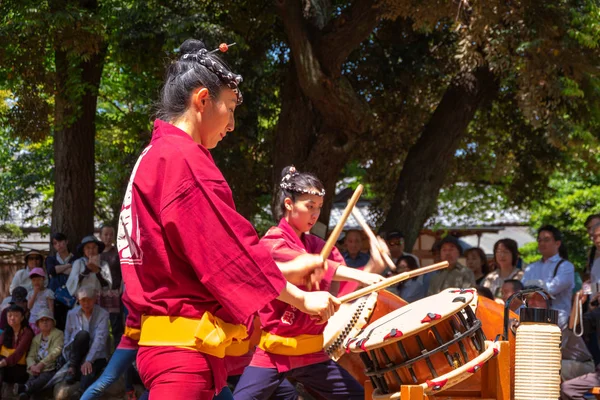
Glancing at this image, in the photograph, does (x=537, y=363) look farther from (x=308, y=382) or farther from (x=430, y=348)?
(x=308, y=382)

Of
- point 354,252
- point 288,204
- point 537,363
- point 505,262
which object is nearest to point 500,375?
point 537,363

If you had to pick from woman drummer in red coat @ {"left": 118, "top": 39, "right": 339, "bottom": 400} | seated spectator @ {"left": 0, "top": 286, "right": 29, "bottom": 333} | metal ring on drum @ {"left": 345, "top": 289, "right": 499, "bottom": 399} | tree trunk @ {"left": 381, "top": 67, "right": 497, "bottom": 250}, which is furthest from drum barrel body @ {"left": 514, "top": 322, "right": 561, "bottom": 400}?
seated spectator @ {"left": 0, "top": 286, "right": 29, "bottom": 333}

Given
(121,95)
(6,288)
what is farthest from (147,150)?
(121,95)

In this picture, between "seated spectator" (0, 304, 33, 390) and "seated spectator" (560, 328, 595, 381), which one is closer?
"seated spectator" (560, 328, 595, 381)

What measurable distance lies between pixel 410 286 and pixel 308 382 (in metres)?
3.29

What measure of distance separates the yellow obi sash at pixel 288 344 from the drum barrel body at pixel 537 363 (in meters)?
1.22

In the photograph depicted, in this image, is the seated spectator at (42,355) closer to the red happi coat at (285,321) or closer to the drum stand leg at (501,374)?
the red happi coat at (285,321)

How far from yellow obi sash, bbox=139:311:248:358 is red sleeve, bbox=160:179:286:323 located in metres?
0.09

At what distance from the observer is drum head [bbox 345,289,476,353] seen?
4031 mm

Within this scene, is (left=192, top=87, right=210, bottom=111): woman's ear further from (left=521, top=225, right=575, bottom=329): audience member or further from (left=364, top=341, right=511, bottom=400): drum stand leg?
(left=521, top=225, right=575, bottom=329): audience member

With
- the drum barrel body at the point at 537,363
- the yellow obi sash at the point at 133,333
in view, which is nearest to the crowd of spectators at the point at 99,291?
the drum barrel body at the point at 537,363

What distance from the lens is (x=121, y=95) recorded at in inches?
664

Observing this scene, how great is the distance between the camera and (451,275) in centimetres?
804

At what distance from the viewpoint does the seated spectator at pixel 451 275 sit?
7.96 m
